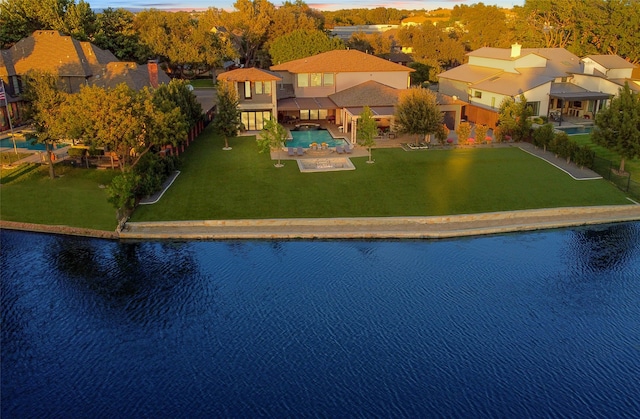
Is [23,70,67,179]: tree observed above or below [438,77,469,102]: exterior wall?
above

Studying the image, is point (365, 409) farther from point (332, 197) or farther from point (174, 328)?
point (332, 197)

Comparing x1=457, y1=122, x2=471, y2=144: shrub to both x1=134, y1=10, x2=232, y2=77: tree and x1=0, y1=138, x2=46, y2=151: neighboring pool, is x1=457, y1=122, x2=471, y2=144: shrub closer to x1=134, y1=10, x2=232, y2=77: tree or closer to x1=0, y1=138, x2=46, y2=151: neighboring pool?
x1=0, y1=138, x2=46, y2=151: neighboring pool

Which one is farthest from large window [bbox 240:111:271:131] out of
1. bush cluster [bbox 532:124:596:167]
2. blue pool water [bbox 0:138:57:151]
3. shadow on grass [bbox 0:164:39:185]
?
bush cluster [bbox 532:124:596:167]

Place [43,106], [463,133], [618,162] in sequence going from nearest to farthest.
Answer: [43,106], [618,162], [463,133]

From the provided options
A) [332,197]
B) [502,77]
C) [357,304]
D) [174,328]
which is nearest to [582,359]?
[357,304]

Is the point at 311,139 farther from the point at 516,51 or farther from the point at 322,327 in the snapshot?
the point at 322,327

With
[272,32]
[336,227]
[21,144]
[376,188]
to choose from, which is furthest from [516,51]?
[21,144]
